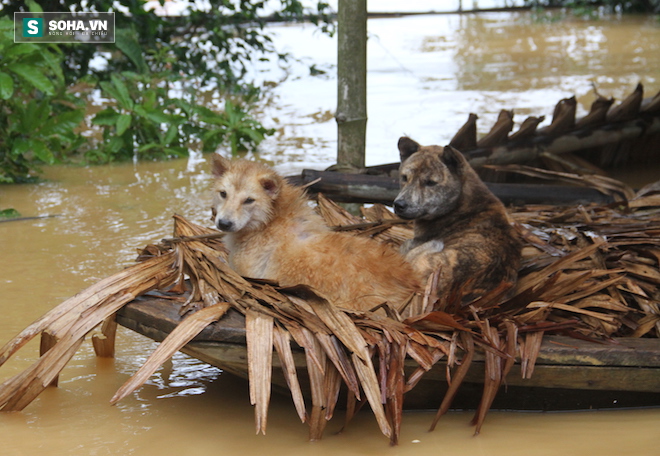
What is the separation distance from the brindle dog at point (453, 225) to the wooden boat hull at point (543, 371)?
2.18 ft

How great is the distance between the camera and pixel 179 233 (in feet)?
17.8

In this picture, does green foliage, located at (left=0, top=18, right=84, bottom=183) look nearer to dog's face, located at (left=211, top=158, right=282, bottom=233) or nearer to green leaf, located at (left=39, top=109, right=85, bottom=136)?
green leaf, located at (left=39, top=109, right=85, bottom=136)

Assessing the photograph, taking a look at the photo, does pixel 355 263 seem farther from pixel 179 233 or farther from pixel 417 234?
pixel 179 233

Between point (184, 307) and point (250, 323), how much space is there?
47 centimetres

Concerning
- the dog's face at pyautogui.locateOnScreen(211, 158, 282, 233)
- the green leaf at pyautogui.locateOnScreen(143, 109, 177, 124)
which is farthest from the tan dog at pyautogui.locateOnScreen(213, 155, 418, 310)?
the green leaf at pyautogui.locateOnScreen(143, 109, 177, 124)

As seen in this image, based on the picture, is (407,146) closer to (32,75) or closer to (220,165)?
(220,165)

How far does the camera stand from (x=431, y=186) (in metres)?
5.05

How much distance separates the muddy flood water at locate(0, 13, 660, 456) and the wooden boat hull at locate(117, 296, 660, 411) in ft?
0.30

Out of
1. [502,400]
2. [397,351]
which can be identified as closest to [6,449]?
[397,351]

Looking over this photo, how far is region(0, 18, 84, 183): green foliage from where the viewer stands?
8.05 meters

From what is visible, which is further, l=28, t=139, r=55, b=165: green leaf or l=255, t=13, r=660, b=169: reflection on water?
l=255, t=13, r=660, b=169: reflection on water

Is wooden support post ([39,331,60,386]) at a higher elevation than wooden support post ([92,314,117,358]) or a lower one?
higher

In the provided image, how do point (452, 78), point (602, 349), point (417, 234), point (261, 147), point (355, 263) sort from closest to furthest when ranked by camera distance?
point (602, 349), point (355, 263), point (417, 234), point (261, 147), point (452, 78)

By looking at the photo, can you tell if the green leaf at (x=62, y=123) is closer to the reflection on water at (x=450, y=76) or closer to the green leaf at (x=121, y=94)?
the green leaf at (x=121, y=94)
